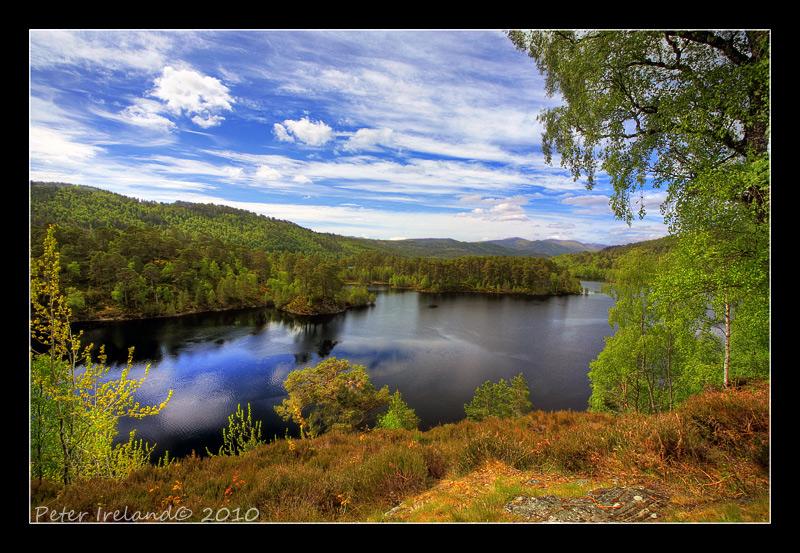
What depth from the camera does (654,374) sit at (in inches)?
465

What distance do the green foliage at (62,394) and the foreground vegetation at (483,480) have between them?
1076 millimetres

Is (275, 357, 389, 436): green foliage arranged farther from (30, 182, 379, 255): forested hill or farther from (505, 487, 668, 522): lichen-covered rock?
(505, 487, 668, 522): lichen-covered rock

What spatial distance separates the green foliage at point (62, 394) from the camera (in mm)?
3622

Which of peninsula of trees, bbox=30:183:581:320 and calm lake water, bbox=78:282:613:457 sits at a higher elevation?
peninsula of trees, bbox=30:183:581:320

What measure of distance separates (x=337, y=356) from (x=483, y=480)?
925 inches

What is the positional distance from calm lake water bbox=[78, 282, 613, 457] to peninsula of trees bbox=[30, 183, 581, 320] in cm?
372

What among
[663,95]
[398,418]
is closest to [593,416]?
[663,95]

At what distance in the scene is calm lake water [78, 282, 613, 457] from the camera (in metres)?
16.6

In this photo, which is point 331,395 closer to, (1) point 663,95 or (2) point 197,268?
(1) point 663,95

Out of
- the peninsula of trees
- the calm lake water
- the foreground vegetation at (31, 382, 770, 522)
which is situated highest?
the peninsula of trees

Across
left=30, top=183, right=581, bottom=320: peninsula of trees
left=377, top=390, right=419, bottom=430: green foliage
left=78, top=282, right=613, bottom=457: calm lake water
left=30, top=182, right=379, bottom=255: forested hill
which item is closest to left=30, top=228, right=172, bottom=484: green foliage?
left=30, top=183, right=581, bottom=320: peninsula of trees

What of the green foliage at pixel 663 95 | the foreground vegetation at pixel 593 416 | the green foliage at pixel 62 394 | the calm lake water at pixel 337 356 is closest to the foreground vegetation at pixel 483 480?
the foreground vegetation at pixel 593 416
